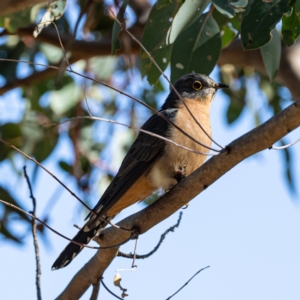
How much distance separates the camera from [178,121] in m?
4.86

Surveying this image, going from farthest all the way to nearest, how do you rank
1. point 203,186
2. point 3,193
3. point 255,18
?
point 3,193
point 255,18
point 203,186

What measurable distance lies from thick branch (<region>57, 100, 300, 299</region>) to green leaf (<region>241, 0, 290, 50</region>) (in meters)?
0.83

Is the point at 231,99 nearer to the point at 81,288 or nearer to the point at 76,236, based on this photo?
the point at 76,236

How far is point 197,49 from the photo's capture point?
4570 mm

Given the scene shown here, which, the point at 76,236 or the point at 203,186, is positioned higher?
the point at 76,236

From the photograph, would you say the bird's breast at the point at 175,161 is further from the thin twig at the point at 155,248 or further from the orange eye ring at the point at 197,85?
the orange eye ring at the point at 197,85

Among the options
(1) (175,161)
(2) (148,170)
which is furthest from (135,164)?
(1) (175,161)

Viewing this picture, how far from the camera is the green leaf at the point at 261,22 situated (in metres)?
3.52

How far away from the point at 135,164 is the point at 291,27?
5.11ft

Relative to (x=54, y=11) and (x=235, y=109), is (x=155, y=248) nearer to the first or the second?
(x=54, y=11)

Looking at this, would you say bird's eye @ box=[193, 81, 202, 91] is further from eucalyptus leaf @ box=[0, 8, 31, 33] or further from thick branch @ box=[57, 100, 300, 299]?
thick branch @ box=[57, 100, 300, 299]

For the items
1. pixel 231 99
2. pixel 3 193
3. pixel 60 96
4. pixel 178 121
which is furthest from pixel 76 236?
pixel 231 99

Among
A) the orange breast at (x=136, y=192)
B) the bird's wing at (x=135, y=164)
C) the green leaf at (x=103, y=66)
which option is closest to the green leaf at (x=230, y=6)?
the bird's wing at (x=135, y=164)

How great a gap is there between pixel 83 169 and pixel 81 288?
309cm
